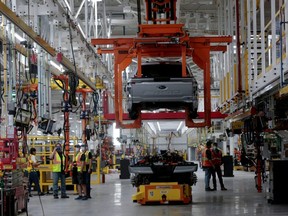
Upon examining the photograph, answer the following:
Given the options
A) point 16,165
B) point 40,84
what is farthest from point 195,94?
point 16,165

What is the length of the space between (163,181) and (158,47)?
3.24 meters

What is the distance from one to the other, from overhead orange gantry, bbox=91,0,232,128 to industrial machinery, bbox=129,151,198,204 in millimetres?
1138

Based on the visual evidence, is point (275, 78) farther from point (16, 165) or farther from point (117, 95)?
point (16, 165)

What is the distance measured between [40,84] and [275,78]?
5.35 meters

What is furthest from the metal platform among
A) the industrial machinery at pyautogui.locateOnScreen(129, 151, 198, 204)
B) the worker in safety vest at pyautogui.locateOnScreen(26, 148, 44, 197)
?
the worker in safety vest at pyautogui.locateOnScreen(26, 148, 44, 197)

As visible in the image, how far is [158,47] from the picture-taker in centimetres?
1234

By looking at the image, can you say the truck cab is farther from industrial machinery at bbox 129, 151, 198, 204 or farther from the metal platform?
the metal platform

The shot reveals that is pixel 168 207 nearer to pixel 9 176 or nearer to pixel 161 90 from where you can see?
pixel 161 90

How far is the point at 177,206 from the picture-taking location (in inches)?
484

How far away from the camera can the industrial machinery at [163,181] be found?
12586 mm

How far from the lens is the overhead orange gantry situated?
11891 mm

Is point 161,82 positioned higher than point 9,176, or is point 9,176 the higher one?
point 161,82

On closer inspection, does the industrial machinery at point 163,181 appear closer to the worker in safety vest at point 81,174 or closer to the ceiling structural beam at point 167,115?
the worker in safety vest at point 81,174

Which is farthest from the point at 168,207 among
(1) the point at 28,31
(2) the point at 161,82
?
(1) the point at 28,31
